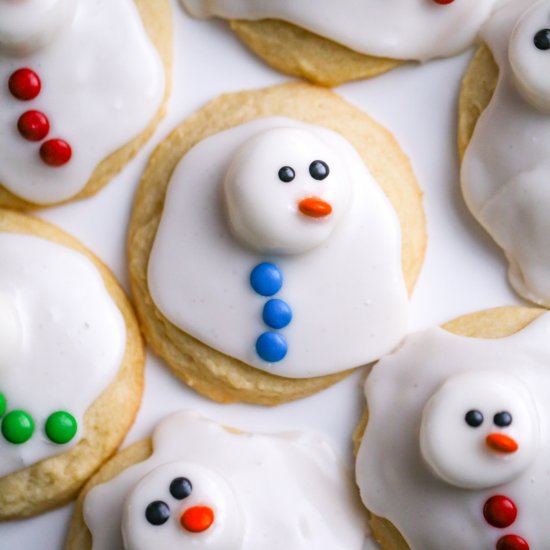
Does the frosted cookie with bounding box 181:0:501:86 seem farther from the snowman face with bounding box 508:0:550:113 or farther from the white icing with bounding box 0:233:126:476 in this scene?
the white icing with bounding box 0:233:126:476

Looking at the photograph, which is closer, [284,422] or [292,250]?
[292,250]

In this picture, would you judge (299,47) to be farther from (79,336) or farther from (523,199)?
(79,336)

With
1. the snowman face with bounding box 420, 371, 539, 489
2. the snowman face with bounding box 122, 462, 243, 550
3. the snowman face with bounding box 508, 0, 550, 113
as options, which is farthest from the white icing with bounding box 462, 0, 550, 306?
the snowman face with bounding box 122, 462, 243, 550

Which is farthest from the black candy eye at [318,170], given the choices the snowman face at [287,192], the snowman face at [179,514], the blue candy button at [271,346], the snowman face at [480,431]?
the snowman face at [179,514]

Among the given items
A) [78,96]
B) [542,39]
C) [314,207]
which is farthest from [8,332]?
→ [542,39]

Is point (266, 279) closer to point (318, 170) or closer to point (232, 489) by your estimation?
point (318, 170)

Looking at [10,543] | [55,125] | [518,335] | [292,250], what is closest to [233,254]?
[292,250]

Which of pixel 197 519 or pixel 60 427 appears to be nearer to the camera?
pixel 197 519

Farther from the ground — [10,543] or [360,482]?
[360,482]
